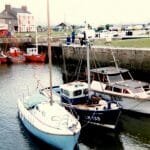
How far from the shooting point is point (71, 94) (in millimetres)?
23922

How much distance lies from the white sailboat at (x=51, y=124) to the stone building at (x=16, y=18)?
81.1 m

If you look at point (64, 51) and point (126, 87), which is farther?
point (64, 51)

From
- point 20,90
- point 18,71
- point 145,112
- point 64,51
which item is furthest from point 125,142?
point 64,51

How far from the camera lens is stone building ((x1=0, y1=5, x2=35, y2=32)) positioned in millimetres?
102325

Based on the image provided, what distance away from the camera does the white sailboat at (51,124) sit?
19.0 meters

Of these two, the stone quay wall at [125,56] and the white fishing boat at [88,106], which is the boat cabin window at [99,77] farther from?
the stone quay wall at [125,56]

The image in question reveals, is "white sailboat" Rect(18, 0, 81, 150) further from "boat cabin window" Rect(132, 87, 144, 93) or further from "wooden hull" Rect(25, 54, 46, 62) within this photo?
"wooden hull" Rect(25, 54, 46, 62)

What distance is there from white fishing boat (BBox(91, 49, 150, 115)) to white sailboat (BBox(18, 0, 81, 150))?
4.69 meters

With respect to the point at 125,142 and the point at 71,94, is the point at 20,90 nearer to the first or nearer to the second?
the point at 71,94

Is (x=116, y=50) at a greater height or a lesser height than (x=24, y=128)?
greater

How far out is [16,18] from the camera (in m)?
104

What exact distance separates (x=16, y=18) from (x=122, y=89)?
269 feet

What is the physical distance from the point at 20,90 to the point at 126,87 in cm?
1190

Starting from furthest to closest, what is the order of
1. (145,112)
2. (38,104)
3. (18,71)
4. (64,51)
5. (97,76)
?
(64,51) < (18,71) < (97,76) < (145,112) < (38,104)
